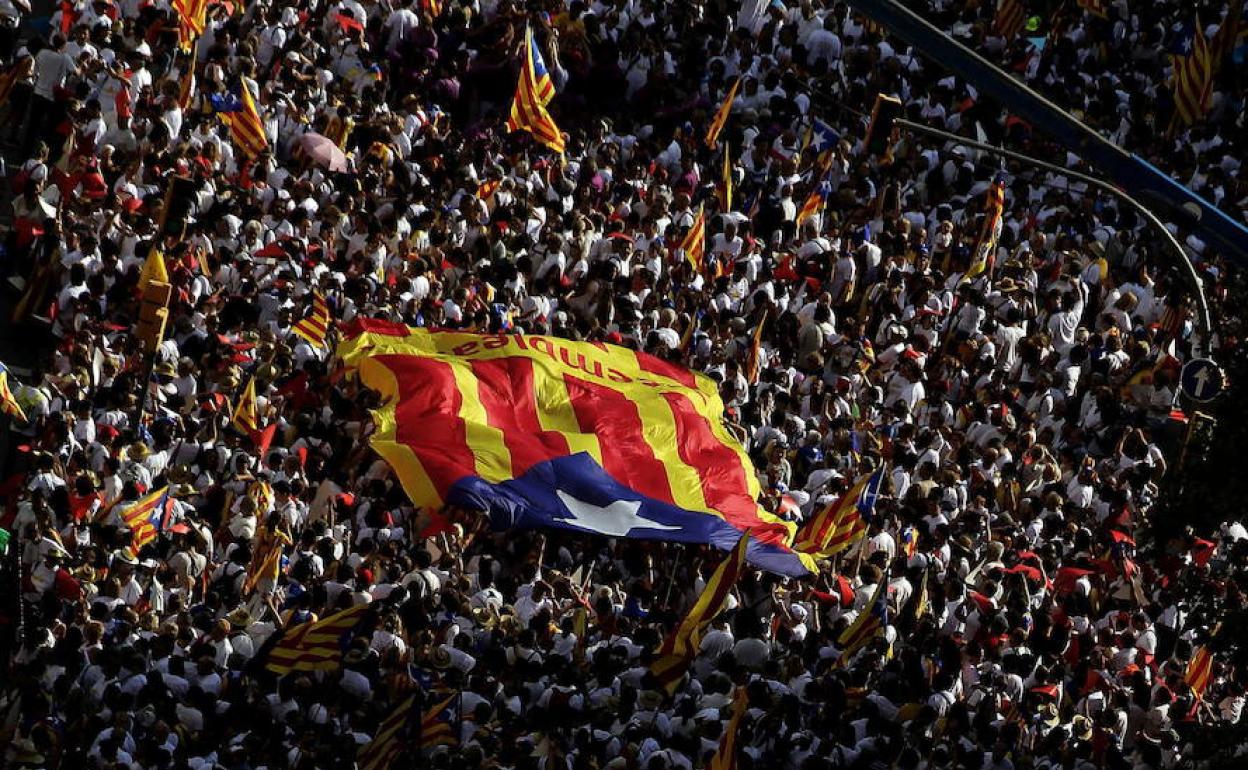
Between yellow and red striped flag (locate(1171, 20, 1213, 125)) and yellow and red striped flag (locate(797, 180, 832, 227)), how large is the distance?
16.5ft

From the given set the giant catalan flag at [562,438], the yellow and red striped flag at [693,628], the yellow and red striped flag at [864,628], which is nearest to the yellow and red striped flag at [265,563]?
the giant catalan flag at [562,438]

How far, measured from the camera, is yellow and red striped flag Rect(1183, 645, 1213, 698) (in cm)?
2586

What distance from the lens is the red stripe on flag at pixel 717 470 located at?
88.0 feet

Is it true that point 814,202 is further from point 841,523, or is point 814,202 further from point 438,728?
point 438,728

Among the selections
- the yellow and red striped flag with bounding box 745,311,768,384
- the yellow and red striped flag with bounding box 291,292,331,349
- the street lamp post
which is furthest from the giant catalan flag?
the street lamp post

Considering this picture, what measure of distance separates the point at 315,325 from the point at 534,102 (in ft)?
16.5

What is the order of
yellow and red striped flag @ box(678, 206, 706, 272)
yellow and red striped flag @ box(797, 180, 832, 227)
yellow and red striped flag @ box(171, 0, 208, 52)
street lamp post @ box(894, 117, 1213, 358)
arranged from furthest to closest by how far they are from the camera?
1. yellow and red striped flag @ box(797, 180, 832, 227)
2. yellow and red striped flag @ box(678, 206, 706, 272)
3. yellow and red striped flag @ box(171, 0, 208, 52)
4. street lamp post @ box(894, 117, 1213, 358)

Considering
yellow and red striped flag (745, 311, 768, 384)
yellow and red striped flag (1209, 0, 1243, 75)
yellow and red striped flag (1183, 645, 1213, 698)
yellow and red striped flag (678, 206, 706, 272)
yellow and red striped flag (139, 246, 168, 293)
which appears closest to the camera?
yellow and red striped flag (139, 246, 168, 293)

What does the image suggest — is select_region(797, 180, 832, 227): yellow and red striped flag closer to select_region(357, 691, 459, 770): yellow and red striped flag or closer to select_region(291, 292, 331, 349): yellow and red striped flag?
select_region(291, 292, 331, 349): yellow and red striped flag

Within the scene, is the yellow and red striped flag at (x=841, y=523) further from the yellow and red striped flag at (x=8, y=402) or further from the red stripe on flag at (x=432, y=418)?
the yellow and red striped flag at (x=8, y=402)

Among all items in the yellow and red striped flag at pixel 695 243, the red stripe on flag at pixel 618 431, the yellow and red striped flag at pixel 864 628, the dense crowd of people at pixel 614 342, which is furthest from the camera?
the yellow and red striped flag at pixel 695 243

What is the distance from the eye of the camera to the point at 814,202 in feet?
106

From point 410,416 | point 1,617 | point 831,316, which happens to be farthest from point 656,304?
point 1,617

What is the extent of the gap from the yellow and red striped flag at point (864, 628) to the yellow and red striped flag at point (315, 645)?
16.4 feet
